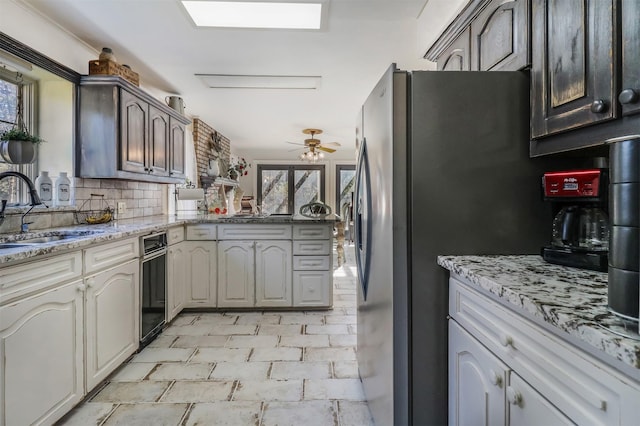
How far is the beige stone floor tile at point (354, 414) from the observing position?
65.1 inches

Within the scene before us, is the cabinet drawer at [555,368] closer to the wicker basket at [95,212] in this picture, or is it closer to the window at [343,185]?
the wicker basket at [95,212]

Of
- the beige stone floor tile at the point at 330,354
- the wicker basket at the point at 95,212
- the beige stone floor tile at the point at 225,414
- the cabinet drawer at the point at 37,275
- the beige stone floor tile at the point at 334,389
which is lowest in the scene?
the beige stone floor tile at the point at 225,414

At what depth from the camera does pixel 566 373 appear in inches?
27.9

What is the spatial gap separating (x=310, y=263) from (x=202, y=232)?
3.54 feet

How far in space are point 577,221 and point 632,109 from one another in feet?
1.29

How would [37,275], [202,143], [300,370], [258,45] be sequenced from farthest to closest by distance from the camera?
[202,143] → [258,45] → [300,370] → [37,275]

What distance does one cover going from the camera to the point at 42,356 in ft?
4.74

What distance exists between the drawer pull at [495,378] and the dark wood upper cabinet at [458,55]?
1.58m

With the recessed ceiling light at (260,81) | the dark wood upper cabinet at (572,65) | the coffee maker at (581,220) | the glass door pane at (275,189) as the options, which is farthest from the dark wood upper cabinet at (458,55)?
the glass door pane at (275,189)

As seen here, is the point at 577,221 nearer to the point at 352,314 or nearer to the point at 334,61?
the point at 352,314

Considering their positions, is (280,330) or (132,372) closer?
(132,372)

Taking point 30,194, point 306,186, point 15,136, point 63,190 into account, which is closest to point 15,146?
point 15,136

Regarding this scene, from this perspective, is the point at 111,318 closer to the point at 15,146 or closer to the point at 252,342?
the point at 252,342

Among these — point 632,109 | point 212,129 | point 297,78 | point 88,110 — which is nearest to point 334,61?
point 297,78
